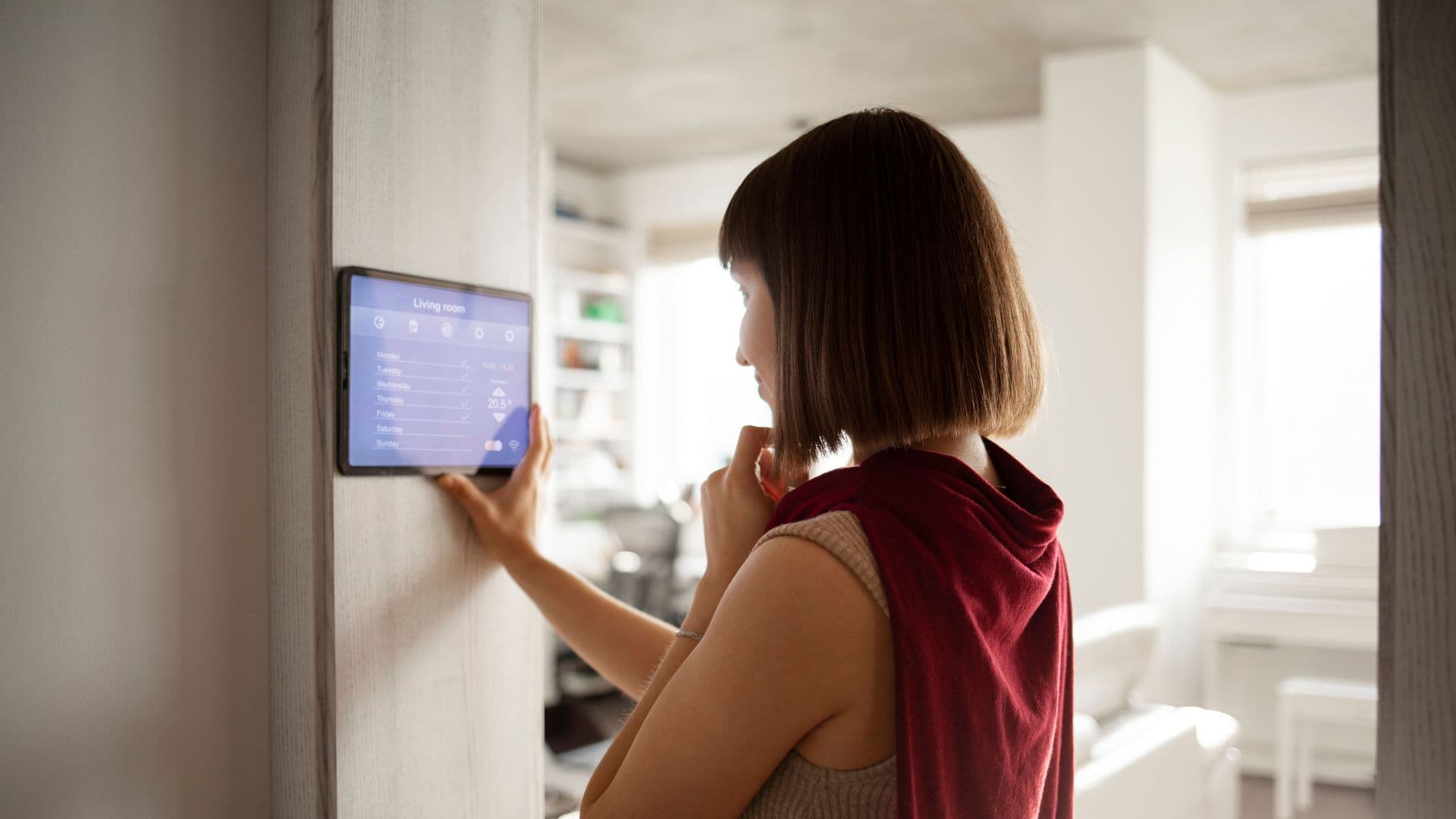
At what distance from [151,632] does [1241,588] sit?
14.9ft

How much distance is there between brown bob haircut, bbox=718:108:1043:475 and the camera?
761mm

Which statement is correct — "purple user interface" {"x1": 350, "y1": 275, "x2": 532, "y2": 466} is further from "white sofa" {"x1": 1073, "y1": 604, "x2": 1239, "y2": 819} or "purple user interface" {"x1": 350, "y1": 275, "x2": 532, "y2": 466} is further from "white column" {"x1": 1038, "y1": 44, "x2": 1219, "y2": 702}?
"white column" {"x1": 1038, "y1": 44, "x2": 1219, "y2": 702}

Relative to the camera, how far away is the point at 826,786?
0.73 m

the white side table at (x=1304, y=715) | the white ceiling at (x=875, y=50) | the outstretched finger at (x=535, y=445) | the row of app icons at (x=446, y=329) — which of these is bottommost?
the white side table at (x=1304, y=715)

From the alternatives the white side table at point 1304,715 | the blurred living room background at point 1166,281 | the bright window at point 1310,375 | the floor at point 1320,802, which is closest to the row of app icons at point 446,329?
the blurred living room background at point 1166,281

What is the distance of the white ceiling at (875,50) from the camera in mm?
3977

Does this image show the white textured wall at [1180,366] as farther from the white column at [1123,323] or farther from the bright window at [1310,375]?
the bright window at [1310,375]

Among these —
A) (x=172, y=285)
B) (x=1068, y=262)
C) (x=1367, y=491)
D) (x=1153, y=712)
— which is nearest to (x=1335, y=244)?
(x=1367, y=491)

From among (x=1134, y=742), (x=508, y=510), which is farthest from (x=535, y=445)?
(x=1134, y=742)

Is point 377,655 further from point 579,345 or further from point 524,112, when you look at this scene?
point 579,345

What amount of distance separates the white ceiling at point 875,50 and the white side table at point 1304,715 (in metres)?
2.51

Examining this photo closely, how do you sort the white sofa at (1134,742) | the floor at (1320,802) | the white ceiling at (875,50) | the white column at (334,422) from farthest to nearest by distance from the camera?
the floor at (1320,802)
the white ceiling at (875,50)
the white sofa at (1134,742)
the white column at (334,422)

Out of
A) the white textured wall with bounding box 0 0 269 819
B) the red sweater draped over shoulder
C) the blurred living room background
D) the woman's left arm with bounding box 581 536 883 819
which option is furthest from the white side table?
the white textured wall with bounding box 0 0 269 819

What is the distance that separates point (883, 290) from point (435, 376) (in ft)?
1.68
